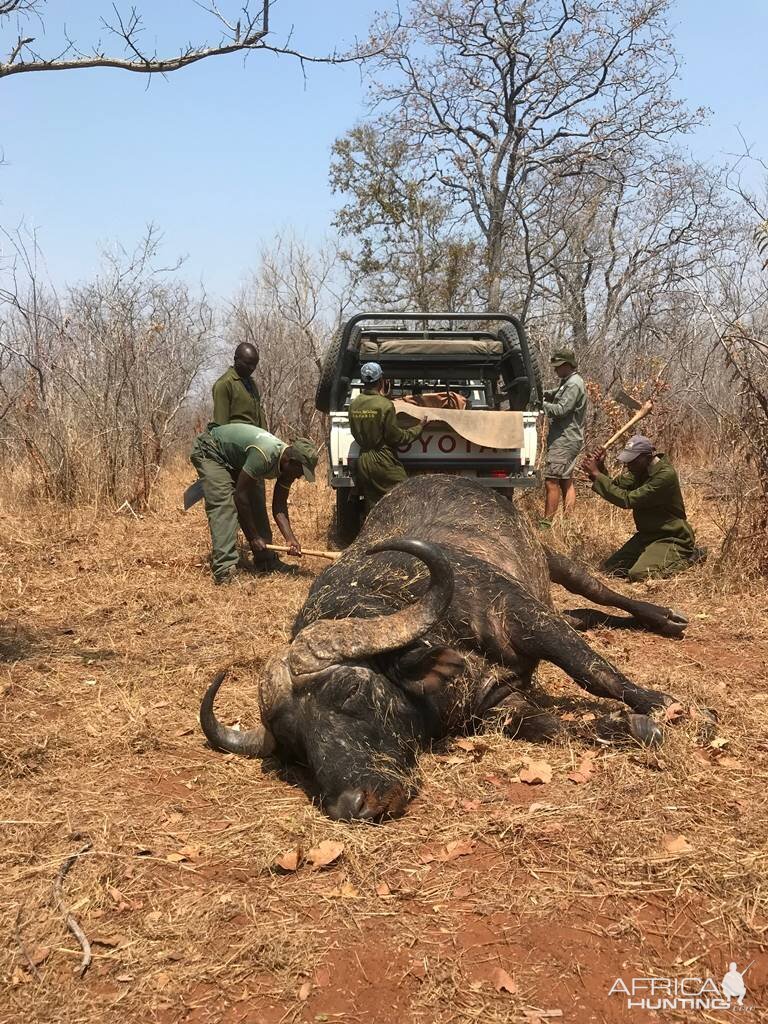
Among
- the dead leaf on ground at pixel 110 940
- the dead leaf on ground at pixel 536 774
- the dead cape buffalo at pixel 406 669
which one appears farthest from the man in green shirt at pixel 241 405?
the dead leaf on ground at pixel 110 940

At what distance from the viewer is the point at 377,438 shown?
8.11 metres

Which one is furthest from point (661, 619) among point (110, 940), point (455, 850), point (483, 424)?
point (110, 940)

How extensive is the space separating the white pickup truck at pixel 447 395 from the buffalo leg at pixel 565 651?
3.78 meters

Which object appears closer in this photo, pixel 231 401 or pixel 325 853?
pixel 325 853

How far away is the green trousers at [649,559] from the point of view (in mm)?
7855

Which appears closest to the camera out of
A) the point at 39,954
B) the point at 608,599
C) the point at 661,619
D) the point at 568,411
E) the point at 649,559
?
the point at 39,954

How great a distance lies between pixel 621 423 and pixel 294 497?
16.2 ft

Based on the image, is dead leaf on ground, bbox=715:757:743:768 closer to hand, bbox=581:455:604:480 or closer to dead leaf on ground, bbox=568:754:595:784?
dead leaf on ground, bbox=568:754:595:784

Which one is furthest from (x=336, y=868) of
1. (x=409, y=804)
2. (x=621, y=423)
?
(x=621, y=423)

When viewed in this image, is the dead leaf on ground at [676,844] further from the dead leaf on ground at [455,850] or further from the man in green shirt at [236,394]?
the man in green shirt at [236,394]

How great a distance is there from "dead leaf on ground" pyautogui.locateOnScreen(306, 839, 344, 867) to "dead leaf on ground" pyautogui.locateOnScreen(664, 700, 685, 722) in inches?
75.2

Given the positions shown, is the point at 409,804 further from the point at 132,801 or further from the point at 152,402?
the point at 152,402

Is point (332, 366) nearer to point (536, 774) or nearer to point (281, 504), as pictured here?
point (281, 504)

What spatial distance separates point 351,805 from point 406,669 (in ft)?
2.67
